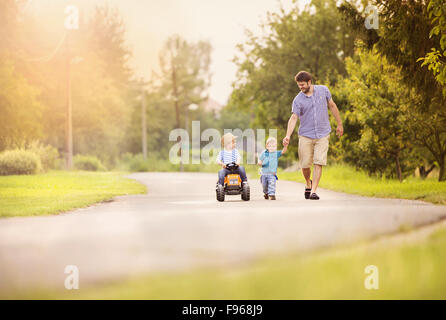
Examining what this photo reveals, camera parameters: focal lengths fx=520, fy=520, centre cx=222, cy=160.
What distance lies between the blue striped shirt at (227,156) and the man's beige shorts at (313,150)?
1.91 meters

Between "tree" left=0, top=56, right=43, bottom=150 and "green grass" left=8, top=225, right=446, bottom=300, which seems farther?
"tree" left=0, top=56, right=43, bottom=150

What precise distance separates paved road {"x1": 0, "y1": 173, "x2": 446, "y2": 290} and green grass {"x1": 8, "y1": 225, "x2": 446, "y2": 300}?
105 mm

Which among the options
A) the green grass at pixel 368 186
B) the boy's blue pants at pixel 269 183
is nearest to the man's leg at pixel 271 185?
the boy's blue pants at pixel 269 183

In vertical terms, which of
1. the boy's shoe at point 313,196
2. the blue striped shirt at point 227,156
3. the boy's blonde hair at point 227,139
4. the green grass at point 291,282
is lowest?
the green grass at point 291,282

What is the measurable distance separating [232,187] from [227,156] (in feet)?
1.61

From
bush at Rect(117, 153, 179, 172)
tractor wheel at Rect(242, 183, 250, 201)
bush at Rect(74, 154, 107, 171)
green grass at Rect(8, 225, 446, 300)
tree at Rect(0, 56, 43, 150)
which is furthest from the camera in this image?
bush at Rect(74, 154, 107, 171)

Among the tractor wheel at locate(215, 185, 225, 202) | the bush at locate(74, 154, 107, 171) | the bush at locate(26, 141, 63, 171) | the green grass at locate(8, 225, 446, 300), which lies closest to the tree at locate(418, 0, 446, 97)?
the tractor wheel at locate(215, 185, 225, 202)

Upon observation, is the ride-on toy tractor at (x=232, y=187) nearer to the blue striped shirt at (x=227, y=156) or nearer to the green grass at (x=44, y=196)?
the blue striped shirt at (x=227, y=156)

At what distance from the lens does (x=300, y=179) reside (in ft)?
24.0

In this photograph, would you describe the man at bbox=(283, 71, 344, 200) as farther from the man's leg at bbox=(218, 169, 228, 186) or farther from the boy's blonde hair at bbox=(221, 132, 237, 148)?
the man's leg at bbox=(218, 169, 228, 186)

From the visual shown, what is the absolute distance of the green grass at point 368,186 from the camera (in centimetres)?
743

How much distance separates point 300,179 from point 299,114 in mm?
1336

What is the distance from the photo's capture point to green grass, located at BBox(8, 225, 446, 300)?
10.0ft
